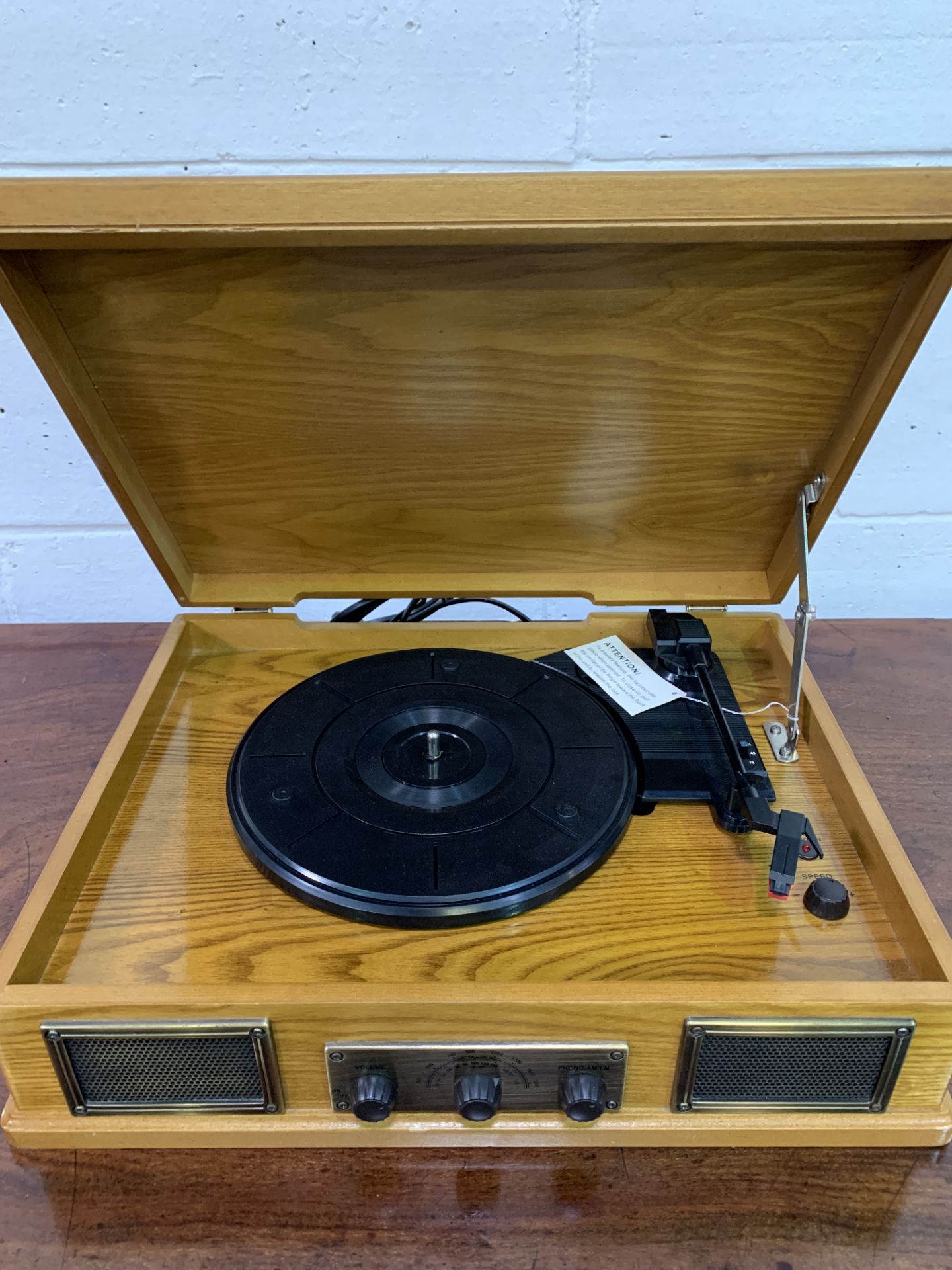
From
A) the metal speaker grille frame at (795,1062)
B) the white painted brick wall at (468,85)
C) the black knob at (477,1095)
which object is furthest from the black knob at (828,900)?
the white painted brick wall at (468,85)

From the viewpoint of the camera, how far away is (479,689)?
43.3 inches

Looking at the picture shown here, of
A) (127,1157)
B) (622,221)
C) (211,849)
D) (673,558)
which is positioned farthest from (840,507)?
(127,1157)

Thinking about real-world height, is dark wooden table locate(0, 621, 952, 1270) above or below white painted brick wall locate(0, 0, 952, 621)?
below

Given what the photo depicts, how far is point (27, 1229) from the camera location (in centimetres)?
71

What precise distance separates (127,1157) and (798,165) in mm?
1487

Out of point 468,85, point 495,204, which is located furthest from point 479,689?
point 468,85

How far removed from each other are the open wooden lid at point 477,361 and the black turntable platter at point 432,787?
0.56 ft

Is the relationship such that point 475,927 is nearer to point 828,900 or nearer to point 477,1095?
point 477,1095

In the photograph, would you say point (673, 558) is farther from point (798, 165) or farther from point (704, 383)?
point (798, 165)

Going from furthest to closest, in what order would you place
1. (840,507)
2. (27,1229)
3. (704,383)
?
(840,507) → (704,383) → (27,1229)

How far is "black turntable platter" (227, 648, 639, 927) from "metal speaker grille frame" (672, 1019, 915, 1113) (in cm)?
19

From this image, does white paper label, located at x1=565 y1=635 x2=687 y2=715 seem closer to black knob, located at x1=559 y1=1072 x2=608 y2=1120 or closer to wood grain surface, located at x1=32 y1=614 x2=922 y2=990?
wood grain surface, located at x1=32 y1=614 x2=922 y2=990

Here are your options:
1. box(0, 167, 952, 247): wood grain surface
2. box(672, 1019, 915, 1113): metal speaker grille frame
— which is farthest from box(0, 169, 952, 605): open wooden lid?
box(672, 1019, 915, 1113): metal speaker grille frame

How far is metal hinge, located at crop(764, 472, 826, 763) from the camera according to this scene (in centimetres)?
102
